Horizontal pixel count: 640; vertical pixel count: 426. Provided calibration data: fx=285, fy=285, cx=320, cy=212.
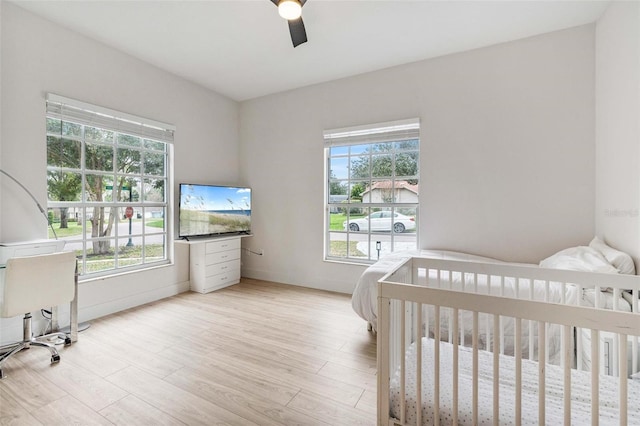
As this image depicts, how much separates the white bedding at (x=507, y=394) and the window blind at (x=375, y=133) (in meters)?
2.62

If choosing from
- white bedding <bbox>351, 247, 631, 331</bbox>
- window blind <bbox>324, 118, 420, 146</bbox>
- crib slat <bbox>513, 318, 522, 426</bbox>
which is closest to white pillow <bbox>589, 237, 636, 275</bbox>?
white bedding <bbox>351, 247, 631, 331</bbox>

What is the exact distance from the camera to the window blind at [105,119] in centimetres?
266

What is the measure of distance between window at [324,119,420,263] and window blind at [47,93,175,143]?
2096mm

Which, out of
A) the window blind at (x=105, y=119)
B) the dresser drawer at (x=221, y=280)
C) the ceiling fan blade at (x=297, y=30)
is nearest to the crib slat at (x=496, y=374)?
the ceiling fan blade at (x=297, y=30)

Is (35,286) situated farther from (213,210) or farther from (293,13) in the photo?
(293,13)

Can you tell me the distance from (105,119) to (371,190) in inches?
123

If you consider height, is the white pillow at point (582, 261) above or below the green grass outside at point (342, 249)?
above

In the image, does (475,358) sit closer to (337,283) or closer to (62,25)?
(337,283)

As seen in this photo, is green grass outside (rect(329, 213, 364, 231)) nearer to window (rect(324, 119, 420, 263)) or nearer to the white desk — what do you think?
window (rect(324, 119, 420, 263))

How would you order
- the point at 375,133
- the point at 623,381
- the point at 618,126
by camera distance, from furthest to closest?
the point at 375,133, the point at 618,126, the point at 623,381

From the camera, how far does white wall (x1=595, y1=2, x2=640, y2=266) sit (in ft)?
6.59

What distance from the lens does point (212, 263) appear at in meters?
3.85

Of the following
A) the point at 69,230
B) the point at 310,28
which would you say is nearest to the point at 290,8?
the point at 310,28

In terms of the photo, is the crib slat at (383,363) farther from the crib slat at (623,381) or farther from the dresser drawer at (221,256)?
the dresser drawer at (221,256)
